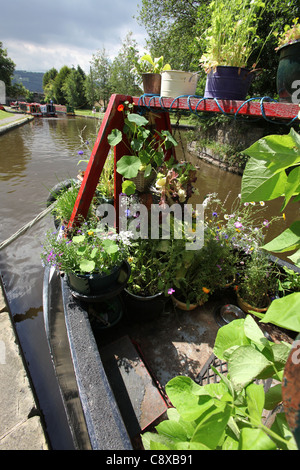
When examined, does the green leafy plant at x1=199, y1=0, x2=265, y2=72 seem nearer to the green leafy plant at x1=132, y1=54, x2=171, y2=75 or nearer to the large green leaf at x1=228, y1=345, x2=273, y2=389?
the green leafy plant at x1=132, y1=54, x2=171, y2=75

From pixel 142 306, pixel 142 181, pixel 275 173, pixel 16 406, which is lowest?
pixel 16 406

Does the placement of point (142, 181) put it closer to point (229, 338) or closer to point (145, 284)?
point (145, 284)

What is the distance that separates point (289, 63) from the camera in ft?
4.21

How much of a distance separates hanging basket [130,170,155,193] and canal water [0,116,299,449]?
4.08 feet

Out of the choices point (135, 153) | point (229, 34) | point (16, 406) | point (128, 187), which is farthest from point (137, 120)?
point (16, 406)

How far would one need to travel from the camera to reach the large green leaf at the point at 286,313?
0.26 meters

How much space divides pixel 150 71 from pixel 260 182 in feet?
6.86

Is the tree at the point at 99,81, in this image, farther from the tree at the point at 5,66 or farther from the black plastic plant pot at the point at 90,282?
the black plastic plant pot at the point at 90,282

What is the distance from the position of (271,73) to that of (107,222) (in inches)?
365

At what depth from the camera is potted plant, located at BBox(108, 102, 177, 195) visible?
1752 mm

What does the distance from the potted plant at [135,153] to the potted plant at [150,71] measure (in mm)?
267

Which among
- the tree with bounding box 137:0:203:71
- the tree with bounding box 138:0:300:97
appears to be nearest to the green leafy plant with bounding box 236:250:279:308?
the tree with bounding box 138:0:300:97

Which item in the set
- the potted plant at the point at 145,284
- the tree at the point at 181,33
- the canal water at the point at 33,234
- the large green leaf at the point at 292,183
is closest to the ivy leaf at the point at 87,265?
the potted plant at the point at 145,284

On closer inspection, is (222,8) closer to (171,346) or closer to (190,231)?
(190,231)
